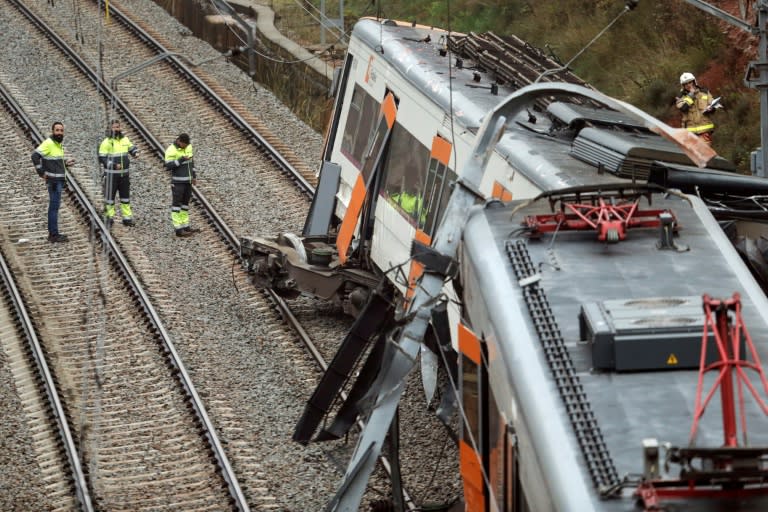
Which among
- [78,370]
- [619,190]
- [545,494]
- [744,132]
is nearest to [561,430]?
[545,494]

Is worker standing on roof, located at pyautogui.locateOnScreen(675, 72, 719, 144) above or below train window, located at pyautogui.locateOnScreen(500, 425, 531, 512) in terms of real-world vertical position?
above

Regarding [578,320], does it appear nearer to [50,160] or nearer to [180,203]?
[180,203]

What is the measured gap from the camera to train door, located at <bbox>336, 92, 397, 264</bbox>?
15.2m

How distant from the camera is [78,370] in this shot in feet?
49.5

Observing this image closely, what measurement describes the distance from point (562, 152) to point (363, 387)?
2499 mm

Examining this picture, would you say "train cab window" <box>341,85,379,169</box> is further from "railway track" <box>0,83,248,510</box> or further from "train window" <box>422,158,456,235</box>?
"railway track" <box>0,83,248,510</box>

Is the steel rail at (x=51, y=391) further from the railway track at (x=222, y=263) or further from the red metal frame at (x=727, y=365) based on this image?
the red metal frame at (x=727, y=365)

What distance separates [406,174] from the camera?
1453 centimetres

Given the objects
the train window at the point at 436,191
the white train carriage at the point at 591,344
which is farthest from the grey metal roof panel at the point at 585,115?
the train window at the point at 436,191

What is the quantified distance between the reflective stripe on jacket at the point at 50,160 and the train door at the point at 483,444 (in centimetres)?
1170

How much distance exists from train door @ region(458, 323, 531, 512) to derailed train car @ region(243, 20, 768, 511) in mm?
19

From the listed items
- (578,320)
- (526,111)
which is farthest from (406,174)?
(578,320)

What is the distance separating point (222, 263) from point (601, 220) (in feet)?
36.7

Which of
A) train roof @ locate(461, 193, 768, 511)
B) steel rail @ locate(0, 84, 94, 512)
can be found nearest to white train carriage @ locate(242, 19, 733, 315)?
train roof @ locate(461, 193, 768, 511)
